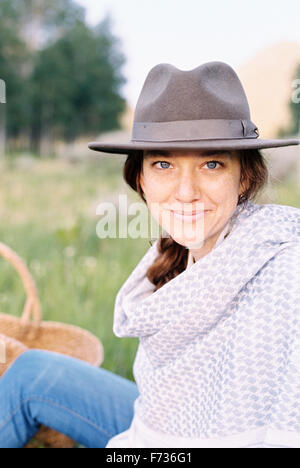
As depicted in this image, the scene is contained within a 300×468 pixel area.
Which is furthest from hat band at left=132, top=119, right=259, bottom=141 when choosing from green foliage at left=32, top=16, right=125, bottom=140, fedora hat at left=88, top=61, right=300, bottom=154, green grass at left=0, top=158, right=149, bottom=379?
green foliage at left=32, top=16, right=125, bottom=140

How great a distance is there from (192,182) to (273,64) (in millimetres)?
31881

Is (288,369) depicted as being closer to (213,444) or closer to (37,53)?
(213,444)

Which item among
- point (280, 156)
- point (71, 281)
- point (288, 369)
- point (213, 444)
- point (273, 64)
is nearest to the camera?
point (288, 369)

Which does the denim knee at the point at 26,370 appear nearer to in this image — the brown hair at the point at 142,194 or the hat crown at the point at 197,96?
the brown hair at the point at 142,194

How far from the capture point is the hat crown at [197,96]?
42.8 inches

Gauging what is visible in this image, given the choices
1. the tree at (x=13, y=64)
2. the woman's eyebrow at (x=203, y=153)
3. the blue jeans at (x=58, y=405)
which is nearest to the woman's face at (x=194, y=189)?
the woman's eyebrow at (x=203, y=153)

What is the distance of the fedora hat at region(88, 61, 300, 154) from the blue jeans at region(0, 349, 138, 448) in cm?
80

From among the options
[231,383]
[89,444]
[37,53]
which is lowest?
[89,444]

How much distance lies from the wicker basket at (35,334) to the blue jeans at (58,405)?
20 centimetres

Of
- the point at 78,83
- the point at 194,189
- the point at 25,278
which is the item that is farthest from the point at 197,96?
the point at 78,83

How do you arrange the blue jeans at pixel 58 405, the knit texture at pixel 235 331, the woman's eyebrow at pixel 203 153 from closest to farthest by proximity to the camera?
the knit texture at pixel 235 331, the woman's eyebrow at pixel 203 153, the blue jeans at pixel 58 405

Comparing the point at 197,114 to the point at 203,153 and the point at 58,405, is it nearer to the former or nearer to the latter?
the point at 203,153

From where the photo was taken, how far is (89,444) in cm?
157

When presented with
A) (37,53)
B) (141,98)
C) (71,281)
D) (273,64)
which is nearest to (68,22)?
(37,53)
